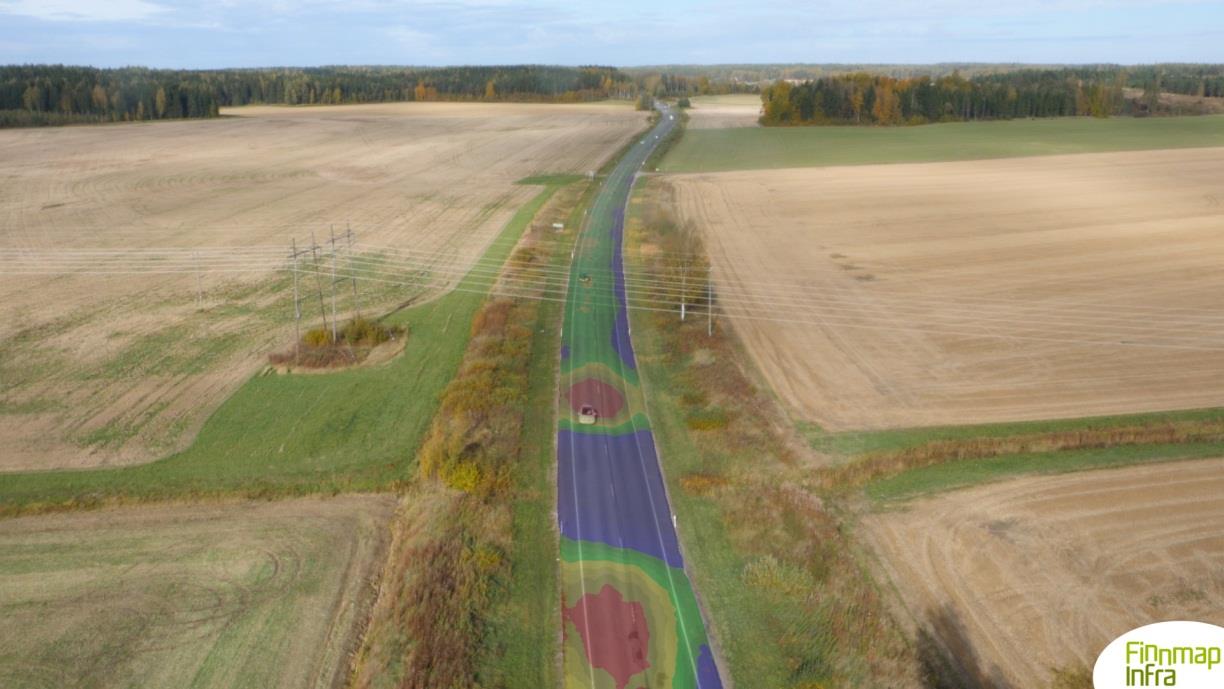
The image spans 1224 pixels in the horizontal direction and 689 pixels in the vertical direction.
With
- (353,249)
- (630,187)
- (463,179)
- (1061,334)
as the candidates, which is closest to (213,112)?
(463,179)

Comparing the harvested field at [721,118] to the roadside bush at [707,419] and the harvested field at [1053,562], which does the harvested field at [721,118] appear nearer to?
the roadside bush at [707,419]

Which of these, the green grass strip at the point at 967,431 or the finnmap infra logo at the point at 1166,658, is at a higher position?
the finnmap infra logo at the point at 1166,658

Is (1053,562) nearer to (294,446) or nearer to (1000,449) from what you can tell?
(1000,449)

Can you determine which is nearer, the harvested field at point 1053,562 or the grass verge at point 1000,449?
the harvested field at point 1053,562

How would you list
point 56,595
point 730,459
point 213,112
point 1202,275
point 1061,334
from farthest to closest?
point 213,112, point 1202,275, point 1061,334, point 730,459, point 56,595

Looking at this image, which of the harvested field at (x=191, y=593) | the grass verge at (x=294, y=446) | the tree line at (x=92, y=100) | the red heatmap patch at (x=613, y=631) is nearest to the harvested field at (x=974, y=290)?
the red heatmap patch at (x=613, y=631)

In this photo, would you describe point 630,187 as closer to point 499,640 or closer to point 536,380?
point 536,380
